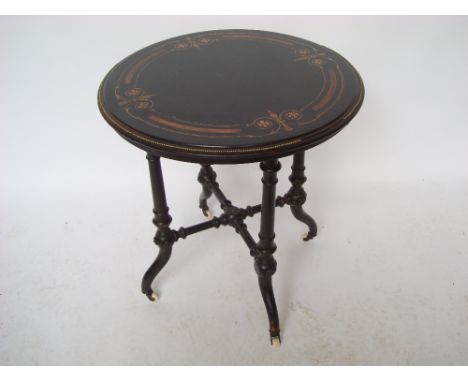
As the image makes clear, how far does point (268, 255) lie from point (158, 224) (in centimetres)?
44

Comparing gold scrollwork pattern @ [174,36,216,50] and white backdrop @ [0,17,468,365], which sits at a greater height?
gold scrollwork pattern @ [174,36,216,50]

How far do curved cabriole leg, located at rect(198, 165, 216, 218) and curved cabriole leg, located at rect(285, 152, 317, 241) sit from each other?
37 cm

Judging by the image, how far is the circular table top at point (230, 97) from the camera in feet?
3.96

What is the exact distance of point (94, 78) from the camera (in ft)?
7.48

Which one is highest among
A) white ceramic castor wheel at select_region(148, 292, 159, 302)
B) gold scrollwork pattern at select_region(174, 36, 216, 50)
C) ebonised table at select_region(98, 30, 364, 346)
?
gold scrollwork pattern at select_region(174, 36, 216, 50)

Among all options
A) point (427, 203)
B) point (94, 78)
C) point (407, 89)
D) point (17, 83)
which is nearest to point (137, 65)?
point (94, 78)

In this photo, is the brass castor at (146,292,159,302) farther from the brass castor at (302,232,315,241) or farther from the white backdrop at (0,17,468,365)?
the brass castor at (302,232,315,241)

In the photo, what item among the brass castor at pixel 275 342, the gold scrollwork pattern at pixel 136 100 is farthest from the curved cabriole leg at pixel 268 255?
the gold scrollwork pattern at pixel 136 100

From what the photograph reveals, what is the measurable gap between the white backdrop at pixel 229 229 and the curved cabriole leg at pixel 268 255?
0.34ft

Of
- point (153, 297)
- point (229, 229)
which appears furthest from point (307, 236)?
→ point (153, 297)

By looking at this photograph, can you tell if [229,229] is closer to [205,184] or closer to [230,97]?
[205,184]

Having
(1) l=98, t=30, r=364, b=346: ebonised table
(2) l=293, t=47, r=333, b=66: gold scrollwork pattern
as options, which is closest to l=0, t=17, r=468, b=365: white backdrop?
(1) l=98, t=30, r=364, b=346: ebonised table

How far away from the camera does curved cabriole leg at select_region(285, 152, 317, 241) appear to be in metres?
1.93

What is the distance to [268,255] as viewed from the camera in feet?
5.62
